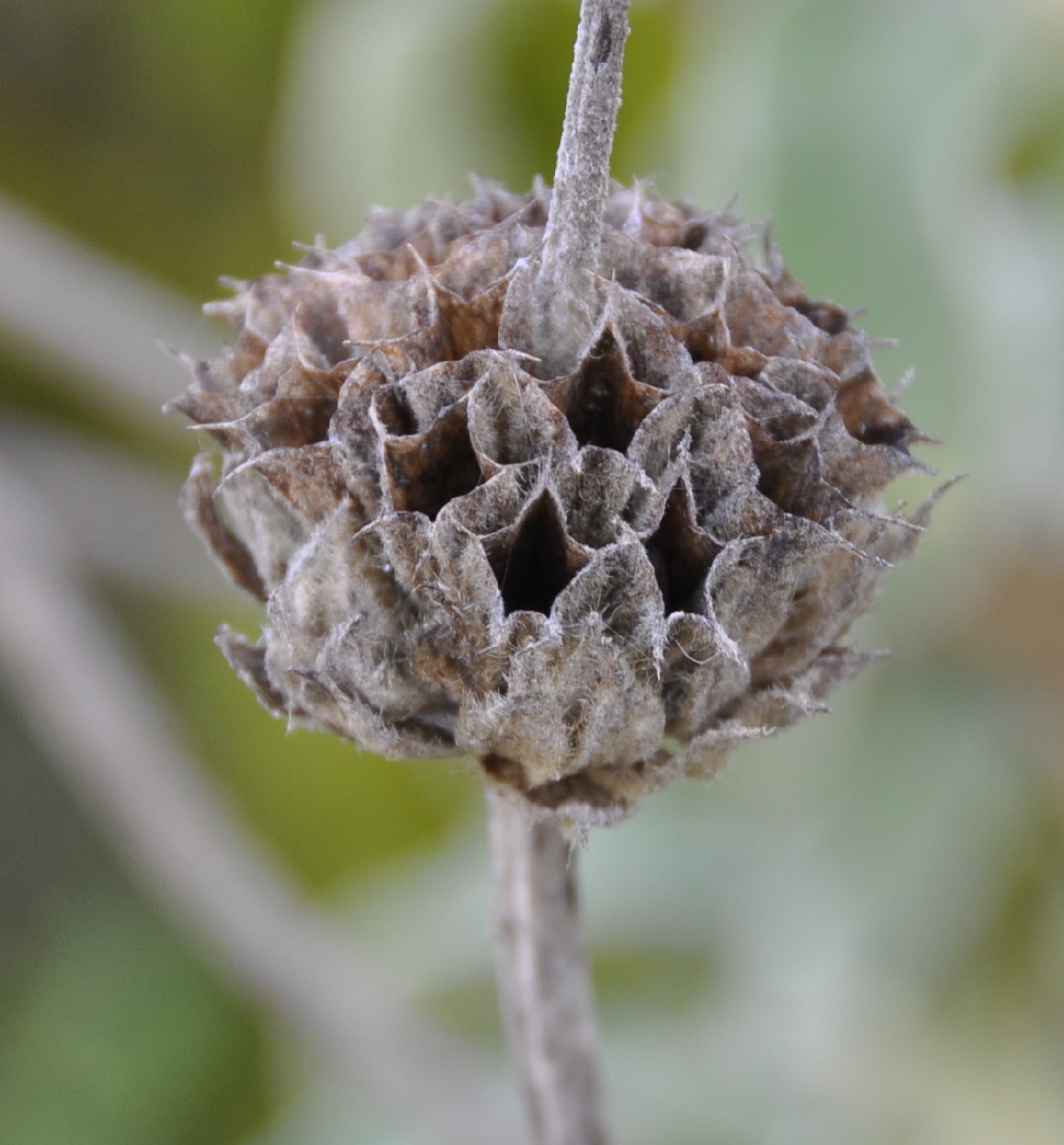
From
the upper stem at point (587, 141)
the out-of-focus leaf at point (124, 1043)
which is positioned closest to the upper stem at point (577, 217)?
the upper stem at point (587, 141)

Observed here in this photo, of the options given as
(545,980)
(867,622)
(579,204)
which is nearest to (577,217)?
(579,204)

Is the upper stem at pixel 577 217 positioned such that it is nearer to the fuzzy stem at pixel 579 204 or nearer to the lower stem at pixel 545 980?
the fuzzy stem at pixel 579 204

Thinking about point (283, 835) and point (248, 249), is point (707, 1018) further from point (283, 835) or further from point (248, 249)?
point (248, 249)

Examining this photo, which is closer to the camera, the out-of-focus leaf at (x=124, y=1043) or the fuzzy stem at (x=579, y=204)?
the fuzzy stem at (x=579, y=204)

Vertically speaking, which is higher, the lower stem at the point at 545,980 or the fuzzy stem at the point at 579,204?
the fuzzy stem at the point at 579,204

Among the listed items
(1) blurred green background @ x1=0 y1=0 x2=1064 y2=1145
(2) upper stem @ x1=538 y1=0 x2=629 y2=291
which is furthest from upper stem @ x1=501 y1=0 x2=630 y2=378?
(1) blurred green background @ x1=0 y1=0 x2=1064 y2=1145

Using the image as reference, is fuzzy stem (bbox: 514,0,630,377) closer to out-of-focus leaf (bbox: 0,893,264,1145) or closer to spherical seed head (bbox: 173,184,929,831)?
spherical seed head (bbox: 173,184,929,831)

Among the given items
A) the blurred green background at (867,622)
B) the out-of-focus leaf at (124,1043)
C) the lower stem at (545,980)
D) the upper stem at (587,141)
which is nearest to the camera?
the upper stem at (587,141)

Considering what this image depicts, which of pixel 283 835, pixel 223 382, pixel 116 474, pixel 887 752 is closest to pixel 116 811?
pixel 116 474
